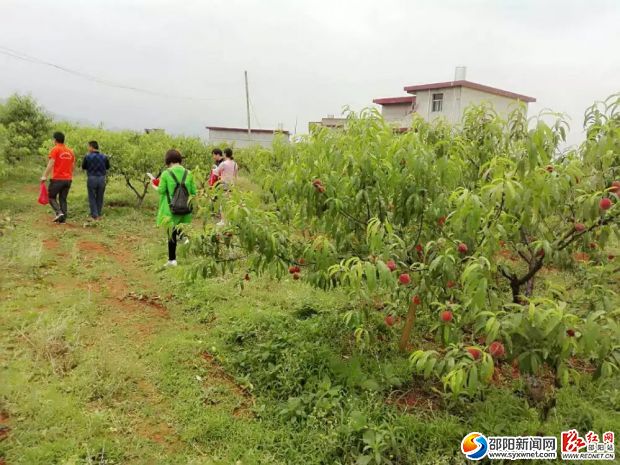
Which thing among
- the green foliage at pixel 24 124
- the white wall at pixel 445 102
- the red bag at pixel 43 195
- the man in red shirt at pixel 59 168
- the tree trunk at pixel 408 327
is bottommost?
the tree trunk at pixel 408 327

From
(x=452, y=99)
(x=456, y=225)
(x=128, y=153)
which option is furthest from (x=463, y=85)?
(x=456, y=225)

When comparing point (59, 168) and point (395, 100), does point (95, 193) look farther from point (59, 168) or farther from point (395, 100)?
point (395, 100)

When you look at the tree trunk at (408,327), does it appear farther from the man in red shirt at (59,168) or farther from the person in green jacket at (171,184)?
the man in red shirt at (59,168)

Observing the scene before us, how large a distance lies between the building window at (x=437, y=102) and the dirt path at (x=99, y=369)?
18863 mm

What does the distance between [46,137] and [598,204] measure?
541 inches

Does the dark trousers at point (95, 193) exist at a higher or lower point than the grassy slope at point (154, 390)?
higher

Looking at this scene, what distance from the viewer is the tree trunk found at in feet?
10.8

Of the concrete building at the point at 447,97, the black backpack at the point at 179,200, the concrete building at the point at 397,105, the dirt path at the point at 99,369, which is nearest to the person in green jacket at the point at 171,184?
the black backpack at the point at 179,200

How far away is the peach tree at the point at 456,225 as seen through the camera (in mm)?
2072

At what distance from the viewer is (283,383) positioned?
129 inches

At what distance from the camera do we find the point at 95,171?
7777mm

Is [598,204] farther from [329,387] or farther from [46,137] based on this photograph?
[46,137]

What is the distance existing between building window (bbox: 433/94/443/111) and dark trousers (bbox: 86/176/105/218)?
17464mm

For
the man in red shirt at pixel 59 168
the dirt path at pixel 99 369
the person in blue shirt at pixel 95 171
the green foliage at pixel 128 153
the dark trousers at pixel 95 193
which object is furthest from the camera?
the green foliage at pixel 128 153
